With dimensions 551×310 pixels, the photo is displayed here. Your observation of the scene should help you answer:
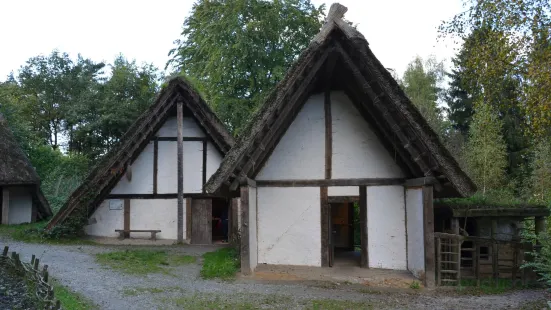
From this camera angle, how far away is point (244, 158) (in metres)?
9.44

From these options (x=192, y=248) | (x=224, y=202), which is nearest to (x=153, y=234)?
(x=192, y=248)

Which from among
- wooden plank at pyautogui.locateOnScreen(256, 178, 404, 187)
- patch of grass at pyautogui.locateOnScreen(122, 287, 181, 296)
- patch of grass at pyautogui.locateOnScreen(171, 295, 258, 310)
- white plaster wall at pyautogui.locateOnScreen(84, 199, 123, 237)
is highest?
wooden plank at pyautogui.locateOnScreen(256, 178, 404, 187)

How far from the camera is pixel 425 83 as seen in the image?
127ft

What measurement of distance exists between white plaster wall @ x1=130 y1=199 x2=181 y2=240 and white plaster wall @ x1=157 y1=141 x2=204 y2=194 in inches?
26.4

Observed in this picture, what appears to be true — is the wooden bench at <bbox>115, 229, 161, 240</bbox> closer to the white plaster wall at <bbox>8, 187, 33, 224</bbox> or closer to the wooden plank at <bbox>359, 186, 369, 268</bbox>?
the white plaster wall at <bbox>8, 187, 33, 224</bbox>

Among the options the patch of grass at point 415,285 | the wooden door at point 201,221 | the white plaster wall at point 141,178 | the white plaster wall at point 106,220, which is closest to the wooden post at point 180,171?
the wooden door at point 201,221

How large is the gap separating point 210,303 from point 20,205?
17.7 m

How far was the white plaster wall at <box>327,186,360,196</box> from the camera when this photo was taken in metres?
10.4

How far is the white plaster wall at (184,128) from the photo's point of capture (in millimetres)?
16891

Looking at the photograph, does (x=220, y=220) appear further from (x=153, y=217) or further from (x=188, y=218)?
(x=153, y=217)

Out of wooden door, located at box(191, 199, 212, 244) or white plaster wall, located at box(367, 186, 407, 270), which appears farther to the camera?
wooden door, located at box(191, 199, 212, 244)

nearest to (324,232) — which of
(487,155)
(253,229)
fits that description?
(253,229)

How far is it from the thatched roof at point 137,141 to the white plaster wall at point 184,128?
1.41ft

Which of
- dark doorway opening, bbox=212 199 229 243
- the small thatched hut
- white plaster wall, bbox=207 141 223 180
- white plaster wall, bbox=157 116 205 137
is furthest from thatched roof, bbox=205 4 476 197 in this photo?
the small thatched hut
